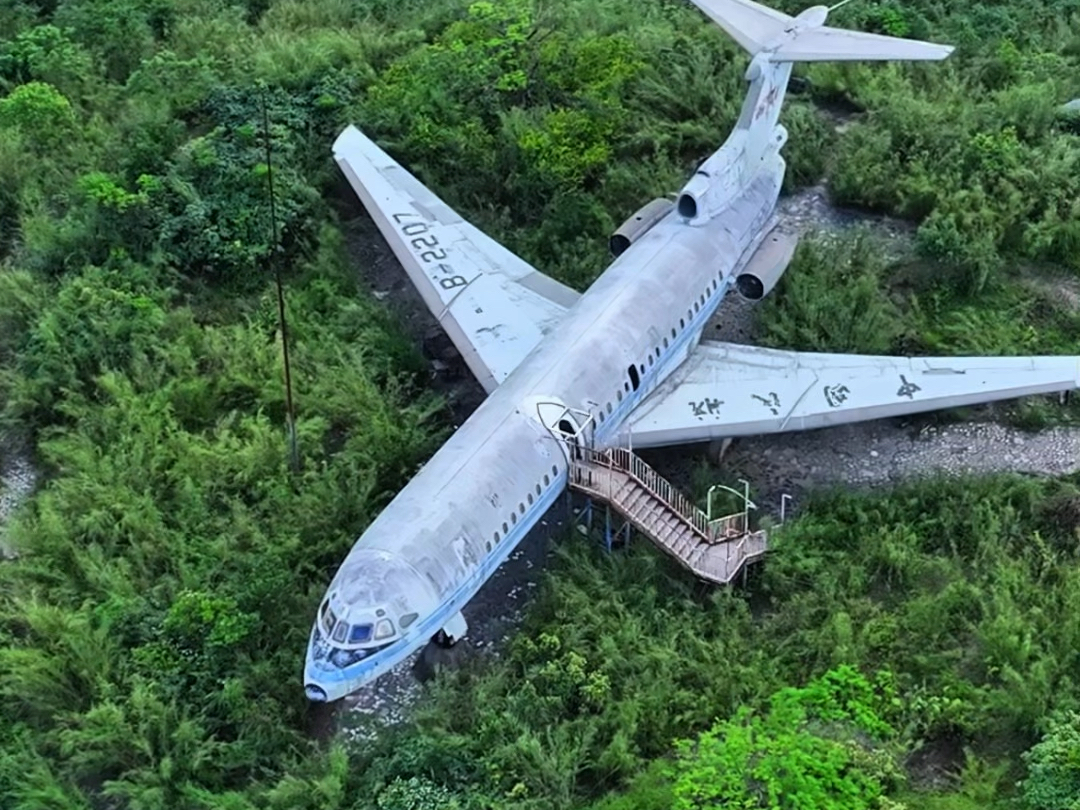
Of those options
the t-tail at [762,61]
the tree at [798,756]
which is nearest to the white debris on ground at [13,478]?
the tree at [798,756]

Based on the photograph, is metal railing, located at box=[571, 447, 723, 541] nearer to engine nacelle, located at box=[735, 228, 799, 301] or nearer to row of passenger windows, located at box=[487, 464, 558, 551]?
row of passenger windows, located at box=[487, 464, 558, 551]

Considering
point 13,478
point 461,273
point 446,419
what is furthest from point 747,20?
point 13,478

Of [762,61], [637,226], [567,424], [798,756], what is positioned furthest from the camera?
[762,61]

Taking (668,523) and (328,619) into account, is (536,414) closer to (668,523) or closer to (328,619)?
(668,523)

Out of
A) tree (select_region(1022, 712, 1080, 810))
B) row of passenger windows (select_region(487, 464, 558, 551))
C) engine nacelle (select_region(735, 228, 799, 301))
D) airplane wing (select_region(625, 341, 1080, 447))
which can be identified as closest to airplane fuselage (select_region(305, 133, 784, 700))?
row of passenger windows (select_region(487, 464, 558, 551))

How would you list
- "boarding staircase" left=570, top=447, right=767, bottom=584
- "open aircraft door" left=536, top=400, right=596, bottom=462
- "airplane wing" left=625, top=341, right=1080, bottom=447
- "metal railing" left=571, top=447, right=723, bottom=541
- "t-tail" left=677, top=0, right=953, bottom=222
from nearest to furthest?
"open aircraft door" left=536, top=400, right=596, bottom=462
"boarding staircase" left=570, top=447, right=767, bottom=584
"metal railing" left=571, top=447, right=723, bottom=541
"airplane wing" left=625, top=341, right=1080, bottom=447
"t-tail" left=677, top=0, right=953, bottom=222

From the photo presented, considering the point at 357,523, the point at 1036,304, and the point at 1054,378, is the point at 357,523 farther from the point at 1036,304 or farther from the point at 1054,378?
the point at 1036,304
